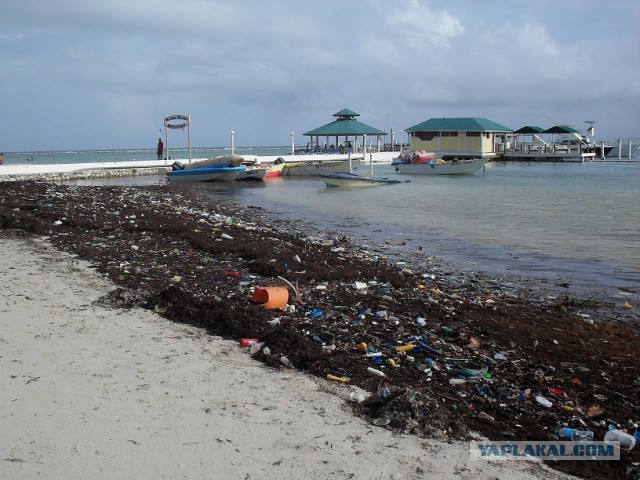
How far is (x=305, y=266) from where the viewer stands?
27.2ft

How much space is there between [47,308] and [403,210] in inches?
594

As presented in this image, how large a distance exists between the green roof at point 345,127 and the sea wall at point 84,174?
56.4 feet

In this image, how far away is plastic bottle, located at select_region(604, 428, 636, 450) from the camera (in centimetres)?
350

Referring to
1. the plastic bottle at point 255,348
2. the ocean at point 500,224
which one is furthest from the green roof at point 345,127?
the plastic bottle at point 255,348

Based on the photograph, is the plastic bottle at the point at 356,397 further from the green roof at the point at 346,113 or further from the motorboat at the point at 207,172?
the green roof at the point at 346,113

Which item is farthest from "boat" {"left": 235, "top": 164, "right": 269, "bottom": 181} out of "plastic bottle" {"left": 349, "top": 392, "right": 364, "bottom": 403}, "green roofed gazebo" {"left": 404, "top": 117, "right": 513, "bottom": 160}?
"plastic bottle" {"left": 349, "top": 392, "right": 364, "bottom": 403}

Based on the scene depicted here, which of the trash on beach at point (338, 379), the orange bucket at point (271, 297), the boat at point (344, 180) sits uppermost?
the boat at point (344, 180)

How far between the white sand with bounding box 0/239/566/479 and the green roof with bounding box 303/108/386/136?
45.5 metres

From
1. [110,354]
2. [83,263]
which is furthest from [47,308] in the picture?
[83,263]

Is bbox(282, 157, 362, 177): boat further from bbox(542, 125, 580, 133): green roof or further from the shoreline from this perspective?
bbox(542, 125, 580, 133): green roof

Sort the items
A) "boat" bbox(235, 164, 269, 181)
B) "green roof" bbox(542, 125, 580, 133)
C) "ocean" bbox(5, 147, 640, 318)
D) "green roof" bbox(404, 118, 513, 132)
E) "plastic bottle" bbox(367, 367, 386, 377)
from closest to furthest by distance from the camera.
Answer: "plastic bottle" bbox(367, 367, 386, 377)
"ocean" bbox(5, 147, 640, 318)
"boat" bbox(235, 164, 269, 181)
"green roof" bbox(404, 118, 513, 132)
"green roof" bbox(542, 125, 580, 133)

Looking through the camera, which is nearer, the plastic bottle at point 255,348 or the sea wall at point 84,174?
the plastic bottle at point 255,348

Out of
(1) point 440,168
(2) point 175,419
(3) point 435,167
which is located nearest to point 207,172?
(3) point 435,167

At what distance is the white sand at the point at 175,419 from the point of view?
10.2ft
